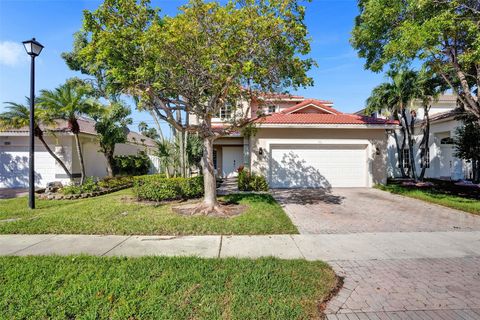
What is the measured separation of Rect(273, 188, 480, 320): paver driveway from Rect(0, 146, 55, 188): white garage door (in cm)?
1414

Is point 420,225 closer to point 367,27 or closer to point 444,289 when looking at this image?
point 444,289

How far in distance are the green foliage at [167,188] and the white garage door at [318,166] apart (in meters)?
4.89

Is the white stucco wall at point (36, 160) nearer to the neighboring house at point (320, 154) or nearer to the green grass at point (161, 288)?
the neighboring house at point (320, 154)

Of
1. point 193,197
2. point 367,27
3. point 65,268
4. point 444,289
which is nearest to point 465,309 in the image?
point 444,289

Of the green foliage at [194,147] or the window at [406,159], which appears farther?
the window at [406,159]

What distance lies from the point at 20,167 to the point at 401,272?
18.6 meters

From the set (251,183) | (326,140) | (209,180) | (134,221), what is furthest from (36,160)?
(326,140)

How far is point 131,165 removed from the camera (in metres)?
18.6

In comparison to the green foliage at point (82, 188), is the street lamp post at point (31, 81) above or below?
above

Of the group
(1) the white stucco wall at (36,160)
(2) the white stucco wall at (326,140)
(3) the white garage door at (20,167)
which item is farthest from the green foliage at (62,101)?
(2) the white stucco wall at (326,140)

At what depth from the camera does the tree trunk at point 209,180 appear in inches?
318

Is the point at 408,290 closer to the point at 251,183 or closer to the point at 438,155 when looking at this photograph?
the point at 251,183

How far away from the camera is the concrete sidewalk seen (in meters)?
4.72

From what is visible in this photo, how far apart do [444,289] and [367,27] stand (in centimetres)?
954
